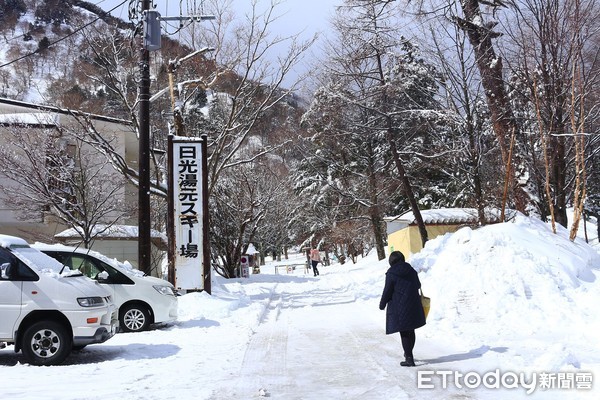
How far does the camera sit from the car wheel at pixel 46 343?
26.1 ft

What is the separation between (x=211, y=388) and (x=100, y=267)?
20.5 ft

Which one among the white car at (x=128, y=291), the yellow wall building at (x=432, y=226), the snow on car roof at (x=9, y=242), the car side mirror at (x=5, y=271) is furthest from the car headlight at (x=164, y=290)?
the yellow wall building at (x=432, y=226)

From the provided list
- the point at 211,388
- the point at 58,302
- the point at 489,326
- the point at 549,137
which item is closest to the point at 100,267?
the point at 58,302

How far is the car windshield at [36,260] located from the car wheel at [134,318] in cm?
277

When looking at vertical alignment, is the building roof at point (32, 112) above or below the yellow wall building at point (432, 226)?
above

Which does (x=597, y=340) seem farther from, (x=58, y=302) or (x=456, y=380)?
(x=58, y=302)

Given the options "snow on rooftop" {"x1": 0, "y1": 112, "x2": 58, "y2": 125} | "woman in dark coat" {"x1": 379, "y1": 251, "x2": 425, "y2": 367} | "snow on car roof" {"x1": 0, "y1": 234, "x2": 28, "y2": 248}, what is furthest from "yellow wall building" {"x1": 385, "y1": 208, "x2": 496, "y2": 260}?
"snow on car roof" {"x1": 0, "y1": 234, "x2": 28, "y2": 248}

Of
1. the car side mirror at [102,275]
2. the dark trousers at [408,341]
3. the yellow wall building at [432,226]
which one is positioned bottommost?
the dark trousers at [408,341]

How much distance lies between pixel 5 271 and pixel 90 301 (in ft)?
4.28

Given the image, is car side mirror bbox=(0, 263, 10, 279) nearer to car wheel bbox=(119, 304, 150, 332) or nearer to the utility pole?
car wheel bbox=(119, 304, 150, 332)

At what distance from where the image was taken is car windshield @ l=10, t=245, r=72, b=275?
8.41 metres

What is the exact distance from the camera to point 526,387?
6.09 m

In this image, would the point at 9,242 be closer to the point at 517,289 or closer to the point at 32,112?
the point at 517,289

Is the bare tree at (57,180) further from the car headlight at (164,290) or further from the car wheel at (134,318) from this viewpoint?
the car wheel at (134,318)
